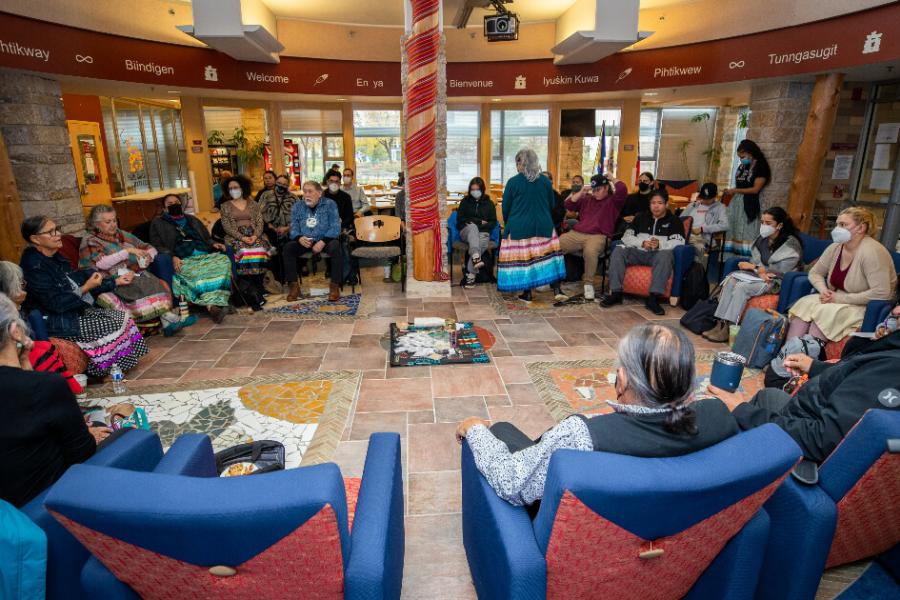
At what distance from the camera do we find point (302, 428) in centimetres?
311

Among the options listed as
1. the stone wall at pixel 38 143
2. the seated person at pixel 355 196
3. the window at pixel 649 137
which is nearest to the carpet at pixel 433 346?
the seated person at pixel 355 196

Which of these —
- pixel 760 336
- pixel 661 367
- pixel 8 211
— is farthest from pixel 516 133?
pixel 661 367

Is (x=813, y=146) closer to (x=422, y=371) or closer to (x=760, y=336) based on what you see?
(x=760, y=336)

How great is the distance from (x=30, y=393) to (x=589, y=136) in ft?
34.4

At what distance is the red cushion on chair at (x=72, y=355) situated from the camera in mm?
3486

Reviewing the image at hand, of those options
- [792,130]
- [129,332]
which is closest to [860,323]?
[792,130]

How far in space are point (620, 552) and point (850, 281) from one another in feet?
10.8

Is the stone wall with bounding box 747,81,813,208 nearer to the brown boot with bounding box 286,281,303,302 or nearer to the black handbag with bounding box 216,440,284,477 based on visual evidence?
the brown boot with bounding box 286,281,303,302

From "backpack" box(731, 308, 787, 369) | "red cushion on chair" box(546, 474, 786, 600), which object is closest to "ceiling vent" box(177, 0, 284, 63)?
"backpack" box(731, 308, 787, 369)

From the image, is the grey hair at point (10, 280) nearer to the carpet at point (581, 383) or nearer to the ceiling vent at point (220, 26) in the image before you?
the carpet at point (581, 383)

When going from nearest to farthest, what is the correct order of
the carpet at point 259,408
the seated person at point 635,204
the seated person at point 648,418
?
the seated person at point 648,418, the carpet at point 259,408, the seated person at point 635,204

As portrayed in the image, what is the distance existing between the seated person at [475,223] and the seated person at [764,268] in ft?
8.96

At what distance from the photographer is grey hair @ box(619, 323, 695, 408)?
4.33ft

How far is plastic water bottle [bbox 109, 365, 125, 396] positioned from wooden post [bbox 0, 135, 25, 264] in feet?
8.31
